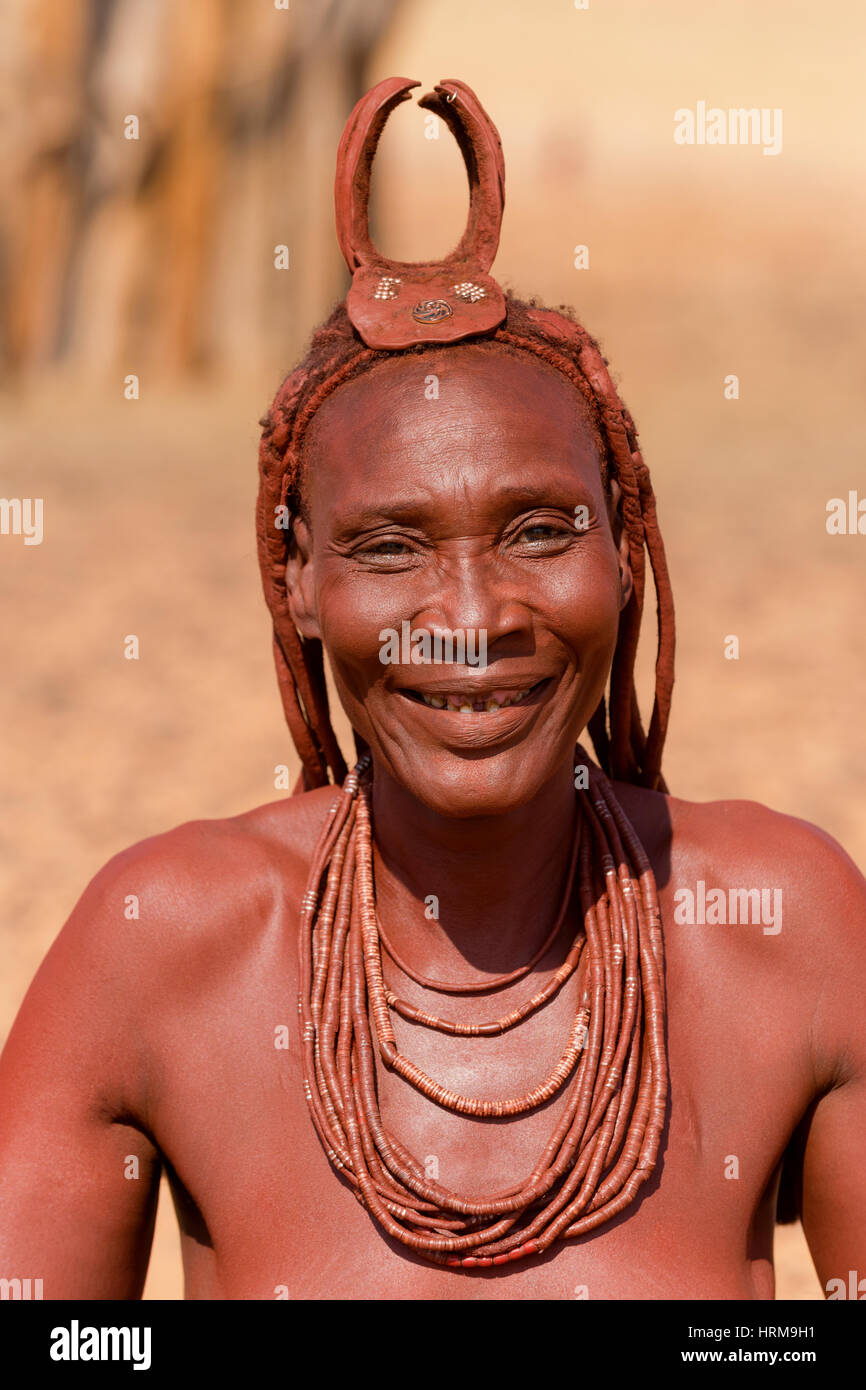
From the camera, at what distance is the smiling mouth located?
8.80ft

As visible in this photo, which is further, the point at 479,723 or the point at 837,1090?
the point at 837,1090

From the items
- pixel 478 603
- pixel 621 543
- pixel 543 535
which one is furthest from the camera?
pixel 621 543

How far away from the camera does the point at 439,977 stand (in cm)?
294

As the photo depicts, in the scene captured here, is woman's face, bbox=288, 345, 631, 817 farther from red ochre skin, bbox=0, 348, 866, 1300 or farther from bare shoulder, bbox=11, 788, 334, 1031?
bare shoulder, bbox=11, 788, 334, 1031

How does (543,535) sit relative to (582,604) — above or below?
above

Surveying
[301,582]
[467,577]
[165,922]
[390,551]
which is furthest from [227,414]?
[467,577]

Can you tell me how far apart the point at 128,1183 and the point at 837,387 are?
14051 mm

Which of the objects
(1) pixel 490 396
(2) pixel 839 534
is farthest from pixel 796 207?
(1) pixel 490 396

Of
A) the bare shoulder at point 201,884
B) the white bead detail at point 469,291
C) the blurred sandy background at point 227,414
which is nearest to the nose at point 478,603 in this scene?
the white bead detail at point 469,291

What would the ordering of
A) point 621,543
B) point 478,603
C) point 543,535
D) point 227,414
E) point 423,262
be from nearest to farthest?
point 478,603
point 543,535
point 423,262
point 621,543
point 227,414

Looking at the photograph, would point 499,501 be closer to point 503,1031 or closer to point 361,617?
point 361,617

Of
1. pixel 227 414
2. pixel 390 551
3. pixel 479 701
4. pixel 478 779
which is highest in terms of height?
pixel 227 414

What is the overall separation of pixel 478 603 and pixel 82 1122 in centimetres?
106

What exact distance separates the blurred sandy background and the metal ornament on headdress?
1.76 meters
